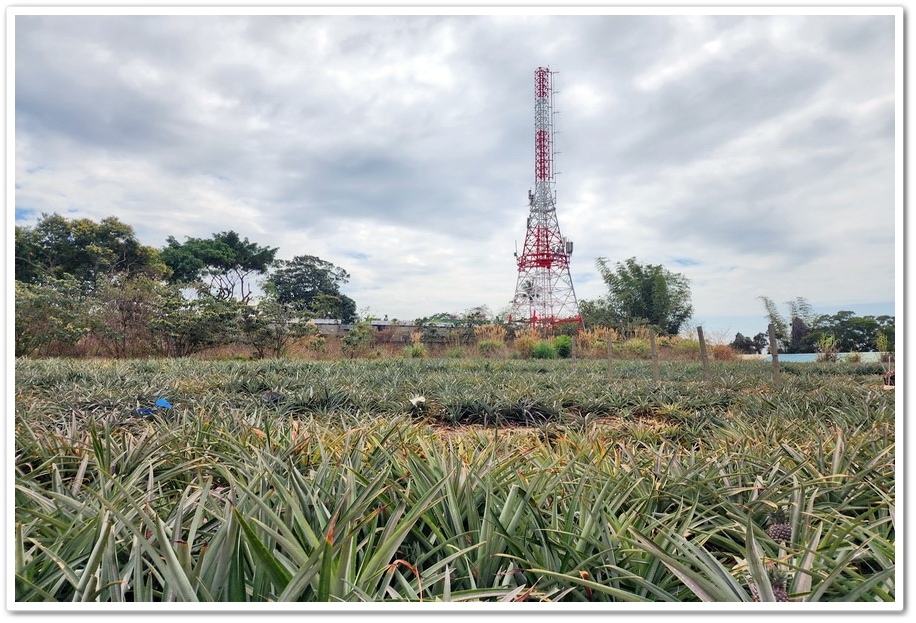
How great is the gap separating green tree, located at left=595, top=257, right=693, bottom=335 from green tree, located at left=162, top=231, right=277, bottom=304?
20.4 ft

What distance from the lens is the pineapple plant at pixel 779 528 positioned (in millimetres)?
903

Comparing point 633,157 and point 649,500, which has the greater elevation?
point 633,157

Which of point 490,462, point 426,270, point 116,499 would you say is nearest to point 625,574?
point 490,462

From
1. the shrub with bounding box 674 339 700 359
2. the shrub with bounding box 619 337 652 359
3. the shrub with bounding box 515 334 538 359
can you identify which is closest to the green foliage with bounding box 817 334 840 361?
the shrub with bounding box 674 339 700 359

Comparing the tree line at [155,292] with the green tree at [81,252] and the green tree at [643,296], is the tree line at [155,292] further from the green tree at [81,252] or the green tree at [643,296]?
the green tree at [643,296]

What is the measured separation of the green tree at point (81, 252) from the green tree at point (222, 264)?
90 cm

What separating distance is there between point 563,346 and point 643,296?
2.00m

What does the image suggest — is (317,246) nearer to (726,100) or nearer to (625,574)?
(726,100)

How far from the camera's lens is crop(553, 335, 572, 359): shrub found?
376 inches

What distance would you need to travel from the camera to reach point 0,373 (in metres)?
1.15

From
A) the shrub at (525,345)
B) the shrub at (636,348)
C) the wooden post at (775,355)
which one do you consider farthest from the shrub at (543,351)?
the wooden post at (775,355)

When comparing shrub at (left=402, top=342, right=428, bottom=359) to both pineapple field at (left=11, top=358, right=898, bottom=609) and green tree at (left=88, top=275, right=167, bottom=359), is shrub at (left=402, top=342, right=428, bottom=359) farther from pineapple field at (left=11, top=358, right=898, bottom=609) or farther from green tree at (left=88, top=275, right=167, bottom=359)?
pineapple field at (left=11, top=358, right=898, bottom=609)
